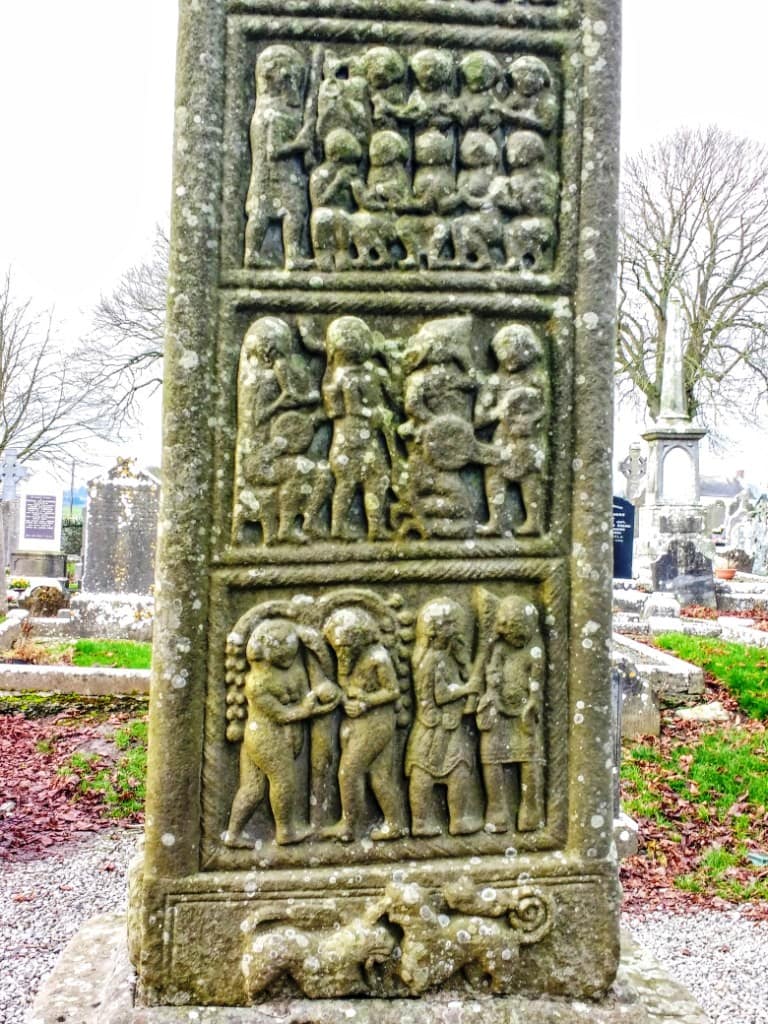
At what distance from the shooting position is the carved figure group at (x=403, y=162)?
239 centimetres

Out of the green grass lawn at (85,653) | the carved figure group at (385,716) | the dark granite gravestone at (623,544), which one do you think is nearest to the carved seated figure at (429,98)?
the carved figure group at (385,716)

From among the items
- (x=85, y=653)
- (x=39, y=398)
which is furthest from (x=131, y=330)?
(x=85, y=653)

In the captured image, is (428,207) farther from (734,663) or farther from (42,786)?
(734,663)

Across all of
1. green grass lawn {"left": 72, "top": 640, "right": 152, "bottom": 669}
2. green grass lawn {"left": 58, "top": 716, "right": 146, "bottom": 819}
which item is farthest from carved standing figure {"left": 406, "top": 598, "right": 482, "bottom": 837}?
green grass lawn {"left": 72, "top": 640, "right": 152, "bottom": 669}

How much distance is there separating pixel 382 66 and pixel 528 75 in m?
0.43

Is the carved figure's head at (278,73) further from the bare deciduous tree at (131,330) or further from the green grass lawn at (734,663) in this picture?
the bare deciduous tree at (131,330)

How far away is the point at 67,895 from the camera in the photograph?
4.34 metres

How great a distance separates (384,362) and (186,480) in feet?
2.17

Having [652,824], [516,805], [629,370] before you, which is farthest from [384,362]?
[629,370]

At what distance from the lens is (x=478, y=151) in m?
2.45

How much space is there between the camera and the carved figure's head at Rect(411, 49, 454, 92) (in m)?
2.42

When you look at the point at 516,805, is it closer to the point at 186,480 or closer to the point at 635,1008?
the point at 635,1008

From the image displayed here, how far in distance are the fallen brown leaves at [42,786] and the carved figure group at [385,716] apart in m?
3.22

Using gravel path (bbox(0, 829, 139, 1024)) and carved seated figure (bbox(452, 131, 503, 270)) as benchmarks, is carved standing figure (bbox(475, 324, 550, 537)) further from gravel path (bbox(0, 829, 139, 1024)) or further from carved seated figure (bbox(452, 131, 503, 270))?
gravel path (bbox(0, 829, 139, 1024))
